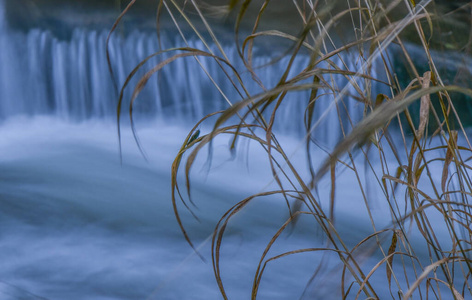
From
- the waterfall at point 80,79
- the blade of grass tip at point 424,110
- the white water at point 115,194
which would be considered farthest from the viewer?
the waterfall at point 80,79

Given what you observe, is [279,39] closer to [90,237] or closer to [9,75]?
[9,75]

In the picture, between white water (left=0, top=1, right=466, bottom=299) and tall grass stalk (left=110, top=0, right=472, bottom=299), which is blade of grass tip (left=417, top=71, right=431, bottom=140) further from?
white water (left=0, top=1, right=466, bottom=299)

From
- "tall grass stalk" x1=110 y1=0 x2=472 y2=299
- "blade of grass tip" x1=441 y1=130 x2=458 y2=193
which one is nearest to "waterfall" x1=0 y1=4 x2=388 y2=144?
"tall grass stalk" x1=110 y1=0 x2=472 y2=299

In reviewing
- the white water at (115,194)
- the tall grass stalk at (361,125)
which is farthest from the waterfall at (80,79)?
Result: the tall grass stalk at (361,125)

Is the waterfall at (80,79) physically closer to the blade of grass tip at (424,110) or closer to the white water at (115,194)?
the white water at (115,194)

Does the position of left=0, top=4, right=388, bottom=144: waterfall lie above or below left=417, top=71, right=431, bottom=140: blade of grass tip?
above

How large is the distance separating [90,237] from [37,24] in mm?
1855

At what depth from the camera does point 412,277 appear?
6.24 feet

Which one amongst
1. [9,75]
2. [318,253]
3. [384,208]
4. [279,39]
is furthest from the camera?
[279,39]

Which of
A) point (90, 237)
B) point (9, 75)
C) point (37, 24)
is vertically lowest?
point (90, 237)

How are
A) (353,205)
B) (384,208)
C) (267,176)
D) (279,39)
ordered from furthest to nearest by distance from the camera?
(279,39) → (267,176) → (353,205) → (384,208)

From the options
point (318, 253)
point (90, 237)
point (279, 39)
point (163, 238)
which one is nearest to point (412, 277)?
point (318, 253)

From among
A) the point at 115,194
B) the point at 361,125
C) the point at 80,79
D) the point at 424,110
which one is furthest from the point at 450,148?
the point at 80,79

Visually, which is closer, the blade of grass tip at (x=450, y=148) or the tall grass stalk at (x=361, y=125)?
the tall grass stalk at (x=361, y=125)
